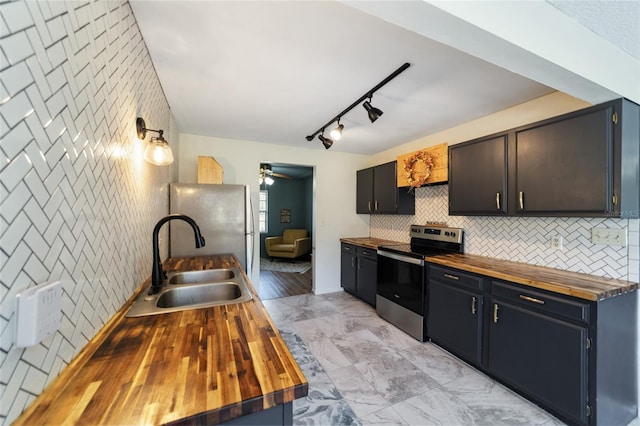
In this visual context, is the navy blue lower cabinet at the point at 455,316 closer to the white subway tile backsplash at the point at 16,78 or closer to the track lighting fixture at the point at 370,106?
the track lighting fixture at the point at 370,106

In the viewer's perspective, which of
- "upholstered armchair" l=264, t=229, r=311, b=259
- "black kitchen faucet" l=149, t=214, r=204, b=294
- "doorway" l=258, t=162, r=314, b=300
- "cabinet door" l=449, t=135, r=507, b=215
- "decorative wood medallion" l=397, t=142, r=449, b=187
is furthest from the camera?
"upholstered armchair" l=264, t=229, r=311, b=259

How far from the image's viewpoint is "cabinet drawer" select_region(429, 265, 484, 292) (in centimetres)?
210

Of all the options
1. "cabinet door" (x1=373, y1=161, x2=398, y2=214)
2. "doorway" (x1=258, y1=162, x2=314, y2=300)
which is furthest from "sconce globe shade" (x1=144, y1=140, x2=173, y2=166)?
"doorway" (x1=258, y1=162, x2=314, y2=300)

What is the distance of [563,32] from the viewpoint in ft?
4.34

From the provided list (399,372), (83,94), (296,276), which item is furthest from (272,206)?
(83,94)

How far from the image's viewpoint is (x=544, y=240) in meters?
2.16

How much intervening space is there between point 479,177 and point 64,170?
2.82 meters

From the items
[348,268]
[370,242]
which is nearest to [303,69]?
[370,242]

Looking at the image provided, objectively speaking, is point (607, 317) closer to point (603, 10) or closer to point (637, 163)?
point (637, 163)

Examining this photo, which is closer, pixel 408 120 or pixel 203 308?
pixel 203 308

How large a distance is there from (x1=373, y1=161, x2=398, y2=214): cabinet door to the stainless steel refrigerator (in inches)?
77.0

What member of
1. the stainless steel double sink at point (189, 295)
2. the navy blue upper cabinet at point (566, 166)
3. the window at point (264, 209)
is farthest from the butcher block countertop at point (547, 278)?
the window at point (264, 209)

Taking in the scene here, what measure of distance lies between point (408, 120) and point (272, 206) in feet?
17.9

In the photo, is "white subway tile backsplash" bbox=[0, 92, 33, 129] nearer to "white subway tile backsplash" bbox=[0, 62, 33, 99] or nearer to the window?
"white subway tile backsplash" bbox=[0, 62, 33, 99]
